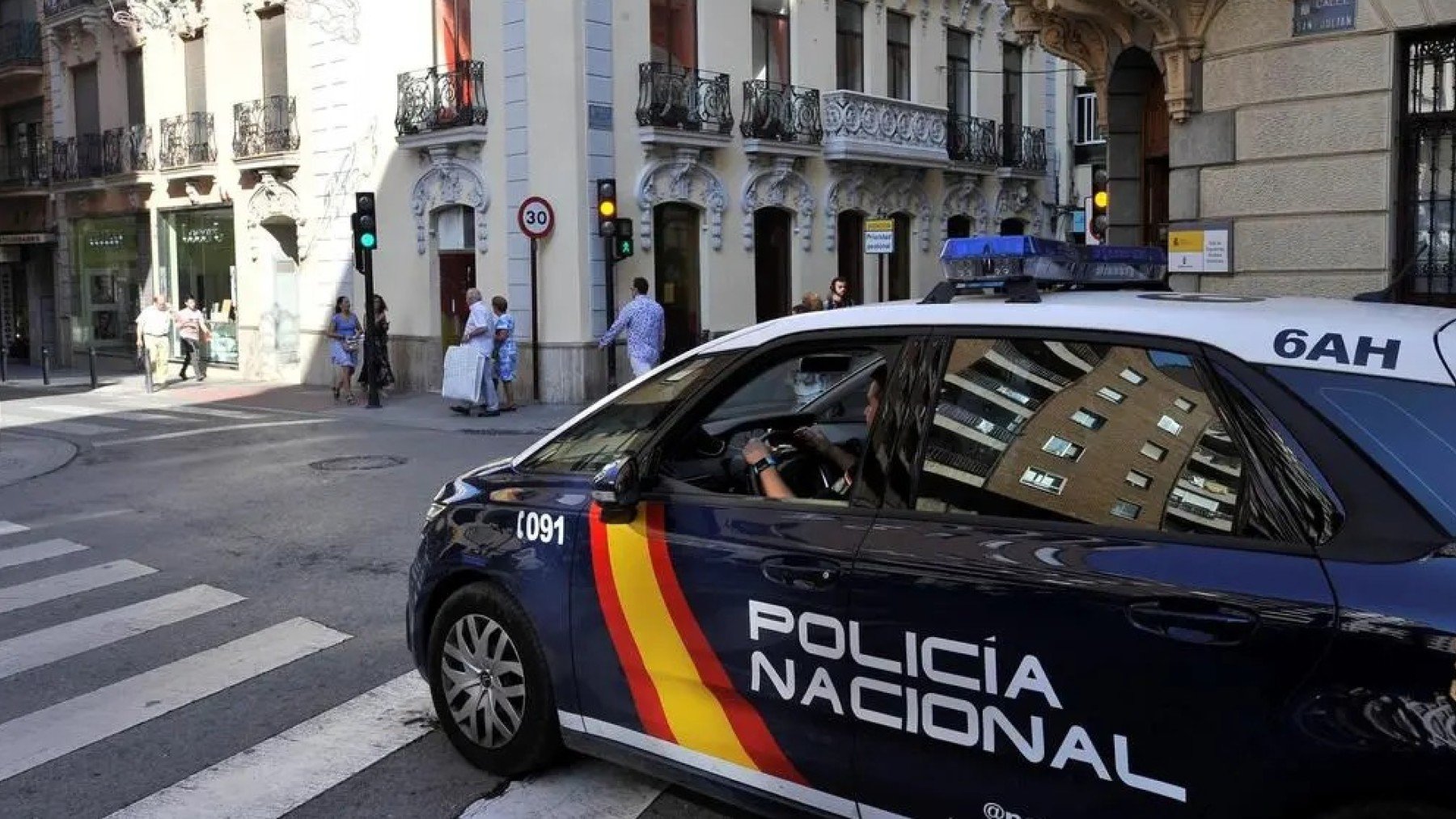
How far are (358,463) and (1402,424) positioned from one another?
12.2 m

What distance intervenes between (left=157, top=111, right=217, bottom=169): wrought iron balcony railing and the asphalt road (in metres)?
15.9

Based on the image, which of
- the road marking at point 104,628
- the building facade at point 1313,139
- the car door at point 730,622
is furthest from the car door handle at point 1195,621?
the building facade at point 1313,139

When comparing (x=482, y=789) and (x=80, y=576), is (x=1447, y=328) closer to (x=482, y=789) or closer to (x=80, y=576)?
(x=482, y=789)

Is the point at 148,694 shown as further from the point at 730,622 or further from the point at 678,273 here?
the point at 678,273

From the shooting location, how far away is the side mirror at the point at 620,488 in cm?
408

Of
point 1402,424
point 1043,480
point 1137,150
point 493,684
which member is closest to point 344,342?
point 1137,150

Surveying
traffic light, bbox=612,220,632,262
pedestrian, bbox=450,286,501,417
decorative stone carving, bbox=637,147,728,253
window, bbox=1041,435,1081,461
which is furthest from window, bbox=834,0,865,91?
window, bbox=1041,435,1081,461

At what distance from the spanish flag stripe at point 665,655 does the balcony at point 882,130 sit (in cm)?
2146

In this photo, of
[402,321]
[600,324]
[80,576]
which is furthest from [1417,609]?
[402,321]

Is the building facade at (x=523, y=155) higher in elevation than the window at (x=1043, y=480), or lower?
higher

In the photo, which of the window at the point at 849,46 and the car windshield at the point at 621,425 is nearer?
the car windshield at the point at 621,425

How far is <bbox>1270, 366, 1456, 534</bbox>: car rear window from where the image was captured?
2732mm

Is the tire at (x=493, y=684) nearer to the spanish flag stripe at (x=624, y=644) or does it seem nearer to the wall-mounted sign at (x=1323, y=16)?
the spanish flag stripe at (x=624, y=644)

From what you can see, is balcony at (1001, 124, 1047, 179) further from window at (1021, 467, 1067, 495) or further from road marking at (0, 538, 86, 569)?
window at (1021, 467, 1067, 495)
